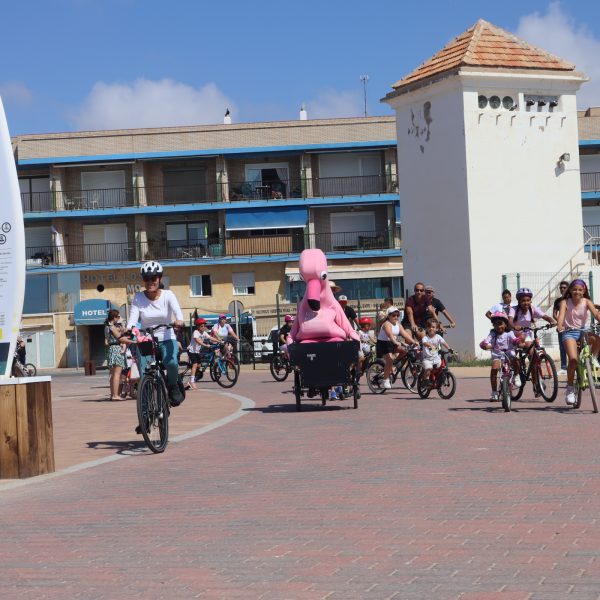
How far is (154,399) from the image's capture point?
12344 millimetres

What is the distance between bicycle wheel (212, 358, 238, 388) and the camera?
26.4m

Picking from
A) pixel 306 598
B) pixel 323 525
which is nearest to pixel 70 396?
pixel 323 525

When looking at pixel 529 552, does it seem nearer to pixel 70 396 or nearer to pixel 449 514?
pixel 449 514

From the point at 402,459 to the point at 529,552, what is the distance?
14.6 ft

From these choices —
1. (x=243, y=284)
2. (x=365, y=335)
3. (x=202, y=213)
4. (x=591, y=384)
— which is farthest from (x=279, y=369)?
(x=202, y=213)

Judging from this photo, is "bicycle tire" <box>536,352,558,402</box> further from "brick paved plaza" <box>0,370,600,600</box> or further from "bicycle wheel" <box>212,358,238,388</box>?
"bicycle wheel" <box>212,358,238,388</box>

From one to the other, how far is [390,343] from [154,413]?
32.4 feet

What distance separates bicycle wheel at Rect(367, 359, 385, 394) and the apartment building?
140 ft

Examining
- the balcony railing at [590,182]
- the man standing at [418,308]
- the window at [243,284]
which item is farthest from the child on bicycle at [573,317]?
the balcony railing at [590,182]

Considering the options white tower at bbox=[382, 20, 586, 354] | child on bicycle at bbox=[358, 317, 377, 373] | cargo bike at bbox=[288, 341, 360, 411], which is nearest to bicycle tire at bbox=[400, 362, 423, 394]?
child on bicycle at bbox=[358, 317, 377, 373]

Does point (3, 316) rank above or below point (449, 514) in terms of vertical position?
above

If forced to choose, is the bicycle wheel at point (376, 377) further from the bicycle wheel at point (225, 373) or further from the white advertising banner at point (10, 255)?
the white advertising banner at point (10, 255)

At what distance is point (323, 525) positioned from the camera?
776cm

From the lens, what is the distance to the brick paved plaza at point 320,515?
6.18 meters
